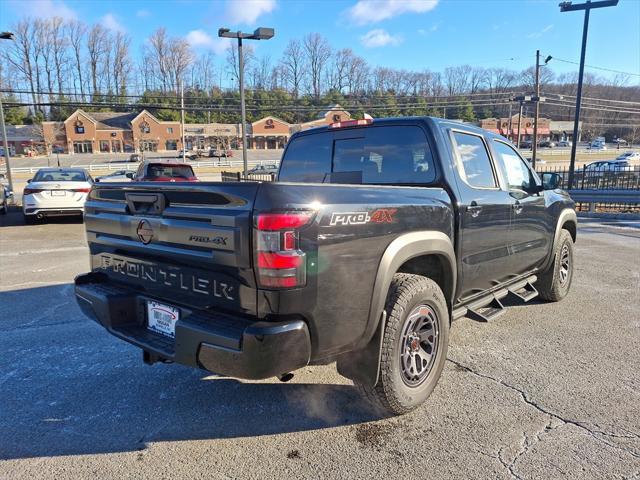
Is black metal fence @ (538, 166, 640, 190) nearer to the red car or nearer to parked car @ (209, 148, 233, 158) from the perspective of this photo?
the red car

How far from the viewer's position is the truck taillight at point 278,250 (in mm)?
2166

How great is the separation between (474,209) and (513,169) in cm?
126

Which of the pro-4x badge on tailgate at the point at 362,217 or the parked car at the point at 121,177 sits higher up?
the pro-4x badge on tailgate at the point at 362,217

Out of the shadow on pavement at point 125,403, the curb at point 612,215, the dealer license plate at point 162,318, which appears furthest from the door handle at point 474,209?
the curb at point 612,215

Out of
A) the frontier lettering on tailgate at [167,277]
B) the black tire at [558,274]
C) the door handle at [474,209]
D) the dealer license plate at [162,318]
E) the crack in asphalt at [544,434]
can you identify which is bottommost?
the crack in asphalt at [544,434]

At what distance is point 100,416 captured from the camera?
2.95m

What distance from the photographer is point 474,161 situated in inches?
150

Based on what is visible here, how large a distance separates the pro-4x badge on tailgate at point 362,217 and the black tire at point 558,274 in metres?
3.33

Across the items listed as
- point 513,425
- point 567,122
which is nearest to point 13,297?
point 513,425

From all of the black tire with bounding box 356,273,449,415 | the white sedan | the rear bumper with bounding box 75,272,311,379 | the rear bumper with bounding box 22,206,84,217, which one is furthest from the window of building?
the rear bumper with bounding box 22,206,84,217

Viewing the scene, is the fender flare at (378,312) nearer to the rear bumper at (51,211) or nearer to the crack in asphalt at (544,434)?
the crack in asphalt at (544,434)

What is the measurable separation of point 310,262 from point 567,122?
403 feet

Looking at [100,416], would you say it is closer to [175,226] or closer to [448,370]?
[175,226]

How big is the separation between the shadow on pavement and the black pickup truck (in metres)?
0.47
